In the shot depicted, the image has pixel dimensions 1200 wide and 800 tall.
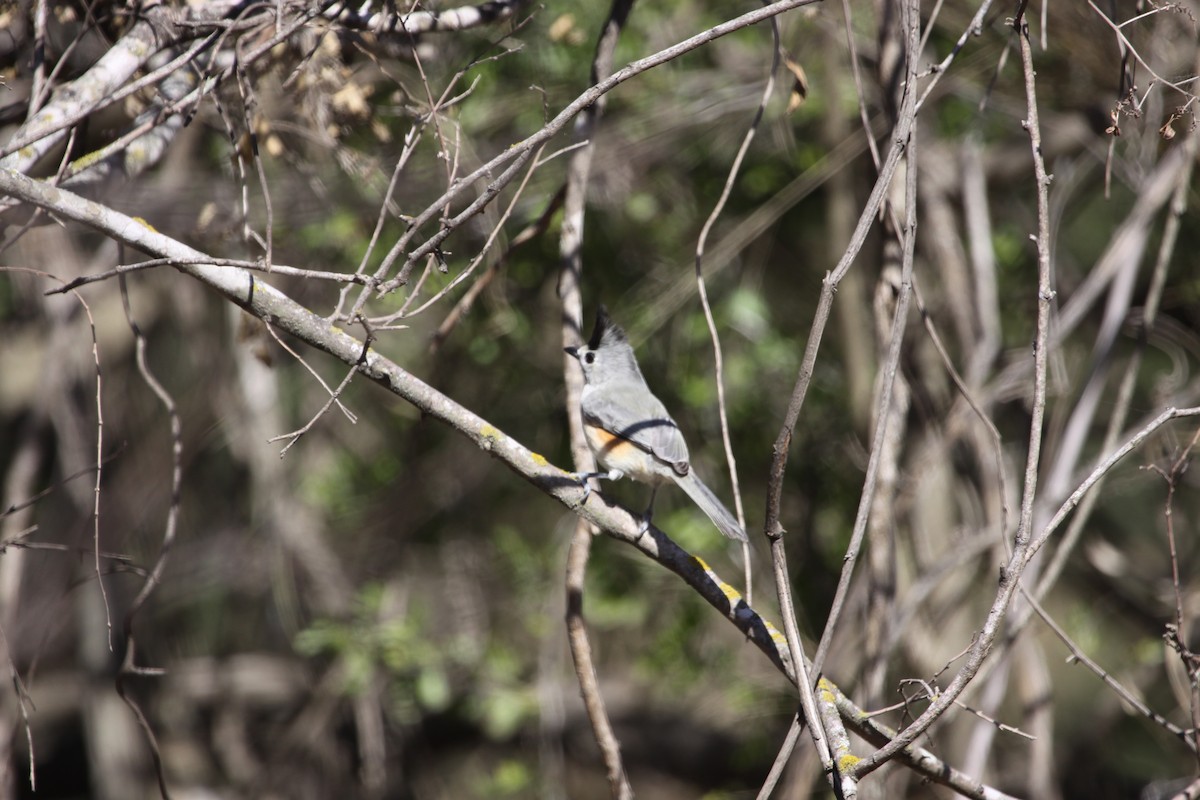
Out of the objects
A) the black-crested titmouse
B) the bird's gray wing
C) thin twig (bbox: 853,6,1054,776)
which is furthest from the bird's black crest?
thin twig (bbox: 853,6,1054,776)

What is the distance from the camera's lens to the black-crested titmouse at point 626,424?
304cm

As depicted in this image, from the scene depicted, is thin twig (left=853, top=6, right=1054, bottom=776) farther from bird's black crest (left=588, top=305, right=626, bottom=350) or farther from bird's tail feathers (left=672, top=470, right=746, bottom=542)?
bird's black crest (left=588, top=305, right=626, bottom=350)

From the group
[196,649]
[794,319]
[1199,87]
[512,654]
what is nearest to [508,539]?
[512,654]

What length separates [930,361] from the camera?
4301 mm

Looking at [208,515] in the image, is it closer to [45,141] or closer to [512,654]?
[512,654]

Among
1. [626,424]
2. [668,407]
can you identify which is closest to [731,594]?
[626,424]

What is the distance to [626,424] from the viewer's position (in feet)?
10.6

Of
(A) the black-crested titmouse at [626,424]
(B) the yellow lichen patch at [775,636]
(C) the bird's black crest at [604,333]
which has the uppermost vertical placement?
(C) the bird's black crest at [604,333]

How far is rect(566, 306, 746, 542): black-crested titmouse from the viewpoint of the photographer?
3041 mm

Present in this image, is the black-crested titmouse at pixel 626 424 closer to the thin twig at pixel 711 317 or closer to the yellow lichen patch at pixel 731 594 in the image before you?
the thin twig at pixel 711 317

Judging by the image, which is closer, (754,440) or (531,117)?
(531,117)

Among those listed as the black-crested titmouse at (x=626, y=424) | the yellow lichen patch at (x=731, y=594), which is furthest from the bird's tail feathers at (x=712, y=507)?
the yellow lichen patch at (x=731, y=594)

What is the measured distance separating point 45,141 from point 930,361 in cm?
346

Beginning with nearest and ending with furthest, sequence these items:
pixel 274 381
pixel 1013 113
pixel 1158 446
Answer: pixel 1158 446 → pixel 1013 113 → pixel 274 381
